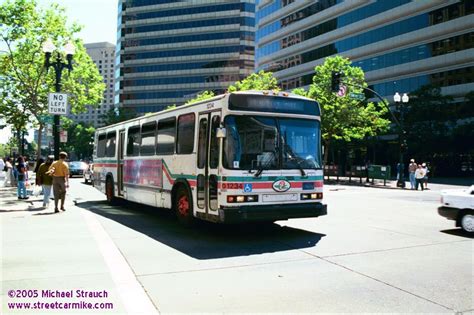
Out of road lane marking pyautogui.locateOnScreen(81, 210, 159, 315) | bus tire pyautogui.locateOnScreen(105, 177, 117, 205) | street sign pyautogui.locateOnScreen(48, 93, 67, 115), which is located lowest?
road lane marking pyautogui.locateOnScreen(81, 210, 159, 315)

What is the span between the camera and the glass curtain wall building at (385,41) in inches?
1802

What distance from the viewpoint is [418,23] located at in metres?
49.7

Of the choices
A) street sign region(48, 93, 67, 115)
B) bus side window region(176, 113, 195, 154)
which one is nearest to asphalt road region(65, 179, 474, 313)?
bus side window region(176, 113, 195, 154)

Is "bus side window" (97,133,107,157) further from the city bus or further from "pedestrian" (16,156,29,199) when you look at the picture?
the city bus

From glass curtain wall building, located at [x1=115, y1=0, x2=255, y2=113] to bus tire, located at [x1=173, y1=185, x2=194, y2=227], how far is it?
8753cm

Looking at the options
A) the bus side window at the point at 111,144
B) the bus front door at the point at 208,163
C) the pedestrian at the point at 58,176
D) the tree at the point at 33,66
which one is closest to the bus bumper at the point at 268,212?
the bus front door at the point at 208,163

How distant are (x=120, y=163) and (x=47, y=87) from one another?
541 inches

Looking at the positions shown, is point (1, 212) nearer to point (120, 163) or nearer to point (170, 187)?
point (120, 163)

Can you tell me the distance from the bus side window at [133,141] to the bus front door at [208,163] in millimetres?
4308

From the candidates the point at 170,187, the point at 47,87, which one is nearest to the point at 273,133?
the point at 170,187

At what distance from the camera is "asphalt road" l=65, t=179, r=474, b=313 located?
5016 mm

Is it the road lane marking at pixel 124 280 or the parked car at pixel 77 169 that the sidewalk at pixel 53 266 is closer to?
the road lane marking at pixel 124 280

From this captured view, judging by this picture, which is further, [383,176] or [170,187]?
[383,176]

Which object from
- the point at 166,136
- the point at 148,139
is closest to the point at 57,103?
the point at 148,139
